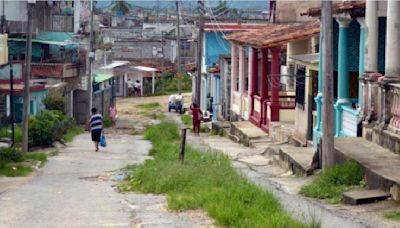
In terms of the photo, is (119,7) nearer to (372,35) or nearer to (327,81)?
(372,35)

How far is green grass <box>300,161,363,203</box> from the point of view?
1391 centimetres

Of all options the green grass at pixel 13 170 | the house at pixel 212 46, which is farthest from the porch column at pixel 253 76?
the house at pixel 212 46

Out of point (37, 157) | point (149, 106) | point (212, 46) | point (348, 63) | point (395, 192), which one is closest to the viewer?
point (395, 192)

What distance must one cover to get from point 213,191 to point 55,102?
1059 inches

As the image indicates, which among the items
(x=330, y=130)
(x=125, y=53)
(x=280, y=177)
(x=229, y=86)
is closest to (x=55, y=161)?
(x=280, y=177)

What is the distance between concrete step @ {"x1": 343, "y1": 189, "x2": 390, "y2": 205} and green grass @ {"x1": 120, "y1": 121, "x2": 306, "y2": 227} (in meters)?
1.40

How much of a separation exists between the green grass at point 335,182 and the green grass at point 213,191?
121 centimetres

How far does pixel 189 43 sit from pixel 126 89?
947 cm

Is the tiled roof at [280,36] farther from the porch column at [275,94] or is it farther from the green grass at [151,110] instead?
the green grass at [151,110]

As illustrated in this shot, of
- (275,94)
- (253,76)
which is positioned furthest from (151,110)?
(275,94)

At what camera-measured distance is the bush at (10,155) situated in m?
21.8

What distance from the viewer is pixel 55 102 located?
127 ft

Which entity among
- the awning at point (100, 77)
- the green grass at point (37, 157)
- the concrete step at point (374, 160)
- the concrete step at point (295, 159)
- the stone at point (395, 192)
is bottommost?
the green grass at point (37, 157)

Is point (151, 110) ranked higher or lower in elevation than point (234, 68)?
lower
